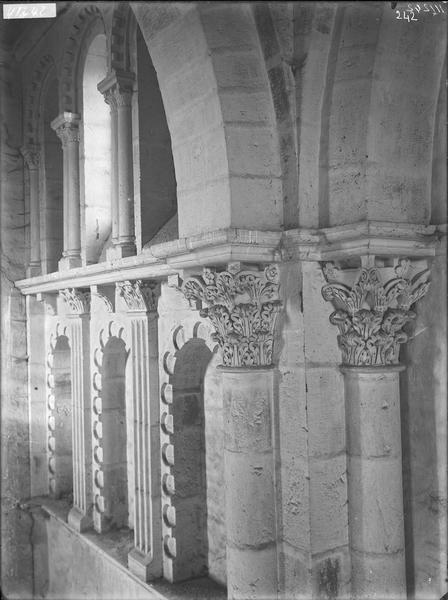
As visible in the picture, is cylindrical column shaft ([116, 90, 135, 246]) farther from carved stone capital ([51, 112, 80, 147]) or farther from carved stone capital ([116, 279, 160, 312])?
carved stone capital ([51, 112, 80, 147])

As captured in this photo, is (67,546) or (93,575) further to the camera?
(67,546)

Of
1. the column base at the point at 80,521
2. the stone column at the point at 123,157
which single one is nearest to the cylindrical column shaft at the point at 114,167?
the stone column at the point at 123,157

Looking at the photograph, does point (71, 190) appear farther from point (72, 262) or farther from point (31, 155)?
point (31, 155)

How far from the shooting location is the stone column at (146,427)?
4.29 meters

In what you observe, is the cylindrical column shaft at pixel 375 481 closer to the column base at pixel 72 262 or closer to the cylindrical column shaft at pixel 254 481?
the cylindrical column shaft at pixel 254 481

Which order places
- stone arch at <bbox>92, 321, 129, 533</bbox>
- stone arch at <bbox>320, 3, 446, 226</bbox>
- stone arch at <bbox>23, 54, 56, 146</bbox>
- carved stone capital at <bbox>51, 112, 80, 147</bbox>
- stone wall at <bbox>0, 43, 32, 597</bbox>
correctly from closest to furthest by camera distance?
stone arch at <bbox>320, 3, 446, 226</bbox> < stone arch at <bbox>92, 321, 129, 533</bbox> < carved stone capital at <bbox>51, 112, 80, 147</bbox> < stone arch at <bbox>23, 54, 56, 146</bbox> < stone wall at <bbox>0, 43, 32, 597</bbox>

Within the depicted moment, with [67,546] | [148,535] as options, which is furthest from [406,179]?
[67,546]

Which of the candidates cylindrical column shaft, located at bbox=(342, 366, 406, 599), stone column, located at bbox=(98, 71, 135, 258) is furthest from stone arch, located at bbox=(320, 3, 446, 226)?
stone column, located at bbox=(98, 71, 135, 258)

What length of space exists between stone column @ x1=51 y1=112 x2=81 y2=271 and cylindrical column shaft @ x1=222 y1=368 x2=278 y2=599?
→ 11.0 feet

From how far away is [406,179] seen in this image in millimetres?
2627

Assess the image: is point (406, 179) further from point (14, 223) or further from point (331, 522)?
point (14, 223)

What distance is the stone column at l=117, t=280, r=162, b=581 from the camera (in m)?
4.29

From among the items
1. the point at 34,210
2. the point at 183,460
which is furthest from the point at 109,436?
the point at 34,210

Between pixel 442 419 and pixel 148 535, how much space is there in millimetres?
2611
